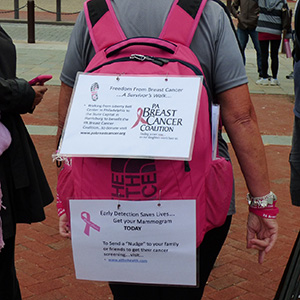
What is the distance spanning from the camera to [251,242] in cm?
218

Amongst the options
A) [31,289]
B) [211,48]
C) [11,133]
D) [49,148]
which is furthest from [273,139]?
[211,48]

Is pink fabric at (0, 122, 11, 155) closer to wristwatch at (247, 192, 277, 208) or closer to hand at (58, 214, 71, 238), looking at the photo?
hand at (58, 214, 71, 238)

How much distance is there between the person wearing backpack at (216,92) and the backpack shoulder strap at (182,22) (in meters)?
0.03

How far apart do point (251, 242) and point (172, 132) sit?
2.19ft

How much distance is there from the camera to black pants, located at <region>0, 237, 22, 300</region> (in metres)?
2.90

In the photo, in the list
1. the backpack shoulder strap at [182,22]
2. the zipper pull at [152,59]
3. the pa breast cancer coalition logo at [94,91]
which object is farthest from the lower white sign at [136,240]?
the backpack shoulder strap at [182,22]

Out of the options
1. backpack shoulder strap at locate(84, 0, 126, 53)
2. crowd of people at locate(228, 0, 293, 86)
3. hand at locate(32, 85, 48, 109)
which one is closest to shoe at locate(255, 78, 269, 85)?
crowd of people at locate(228, 0, 293, 86)

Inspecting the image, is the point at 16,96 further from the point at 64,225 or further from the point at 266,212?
the point at 266,212

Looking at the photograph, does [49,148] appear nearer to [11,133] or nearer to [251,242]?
[11,133]

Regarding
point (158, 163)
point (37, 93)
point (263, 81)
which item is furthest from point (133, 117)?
point (263, 81)

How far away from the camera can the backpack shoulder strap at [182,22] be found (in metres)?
1.89

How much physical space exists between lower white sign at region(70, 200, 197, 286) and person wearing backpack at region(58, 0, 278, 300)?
0.83 ft

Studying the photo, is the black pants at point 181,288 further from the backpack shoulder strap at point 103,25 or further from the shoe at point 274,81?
the shoe at point 274,81

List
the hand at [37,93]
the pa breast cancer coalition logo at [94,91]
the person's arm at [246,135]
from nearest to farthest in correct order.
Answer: the pa breast cancer coalition logo at [94,91], the person's arm at [246,135], the hand at [37,93]
